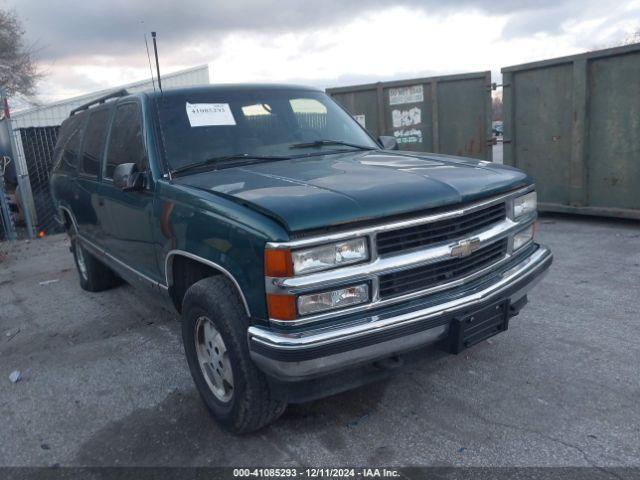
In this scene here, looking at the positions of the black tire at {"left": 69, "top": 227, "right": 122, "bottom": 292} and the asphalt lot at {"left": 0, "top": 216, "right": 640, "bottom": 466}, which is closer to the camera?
the asphalt lot at {"left": 0, "top": 216, "right": 640, "bottom": 466}

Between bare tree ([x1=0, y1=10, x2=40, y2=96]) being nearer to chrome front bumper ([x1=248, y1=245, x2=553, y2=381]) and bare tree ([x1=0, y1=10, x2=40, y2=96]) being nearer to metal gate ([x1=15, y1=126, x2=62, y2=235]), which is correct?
metal gate ([x1=15, y1=126, x2=62, y2=235])

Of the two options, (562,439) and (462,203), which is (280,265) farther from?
(562,439)

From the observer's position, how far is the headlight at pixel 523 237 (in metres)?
3.33

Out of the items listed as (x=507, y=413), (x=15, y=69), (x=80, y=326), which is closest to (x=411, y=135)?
(x=80, y=326)

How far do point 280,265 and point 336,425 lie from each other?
119cm

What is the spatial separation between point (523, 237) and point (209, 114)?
2.21m

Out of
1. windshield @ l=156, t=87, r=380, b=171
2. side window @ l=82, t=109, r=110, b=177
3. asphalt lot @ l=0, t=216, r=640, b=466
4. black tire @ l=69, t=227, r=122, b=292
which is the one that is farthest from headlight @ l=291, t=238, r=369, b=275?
black tire @ l=69, t=227, r=122, b=292

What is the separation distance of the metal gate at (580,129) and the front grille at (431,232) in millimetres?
4988

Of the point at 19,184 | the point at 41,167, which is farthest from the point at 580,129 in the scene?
the point at 41,167

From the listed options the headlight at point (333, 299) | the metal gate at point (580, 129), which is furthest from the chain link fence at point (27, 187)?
the headlight at point (333, 299)

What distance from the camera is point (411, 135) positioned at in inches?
377

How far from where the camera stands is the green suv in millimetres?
2482

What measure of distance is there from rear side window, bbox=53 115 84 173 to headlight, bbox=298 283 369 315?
146 inches

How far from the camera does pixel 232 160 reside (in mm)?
3582
